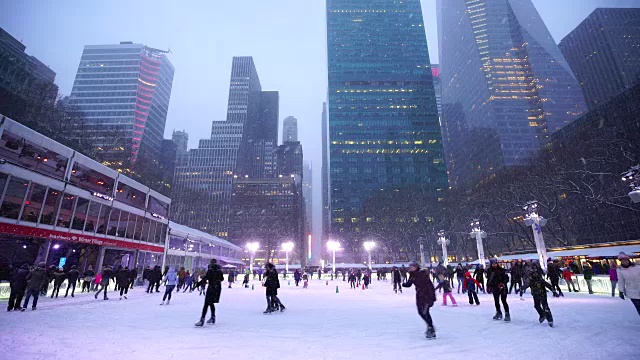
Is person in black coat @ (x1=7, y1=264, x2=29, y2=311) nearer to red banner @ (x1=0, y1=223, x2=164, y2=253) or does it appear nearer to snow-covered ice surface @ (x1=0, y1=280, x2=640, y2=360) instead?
snow-covered ice surface @ (x1=0, y1=280, x2=640, y2=360)

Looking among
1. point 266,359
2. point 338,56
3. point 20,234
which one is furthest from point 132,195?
point 338,56

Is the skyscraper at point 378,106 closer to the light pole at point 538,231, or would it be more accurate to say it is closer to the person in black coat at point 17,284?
the light pole at point 538,231

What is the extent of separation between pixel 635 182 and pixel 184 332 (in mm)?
17807

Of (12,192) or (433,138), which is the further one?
(433,138)

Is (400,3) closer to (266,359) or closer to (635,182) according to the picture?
(635,182)

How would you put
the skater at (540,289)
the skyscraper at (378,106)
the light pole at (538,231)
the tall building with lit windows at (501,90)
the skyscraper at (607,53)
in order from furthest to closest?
the skyscraper at (607,53) → the skyscraper at (378,106) → the tall building with lit windows at (501,90) → the light pole at (538,231) → the skater at (540,289)

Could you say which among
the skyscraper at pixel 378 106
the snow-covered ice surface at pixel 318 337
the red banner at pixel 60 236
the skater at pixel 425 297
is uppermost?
the skyscraper at pixel 378 106

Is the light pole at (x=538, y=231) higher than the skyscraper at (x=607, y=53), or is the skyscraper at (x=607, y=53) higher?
the skyscraper at (x=607, y=53)

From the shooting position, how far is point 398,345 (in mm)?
6031

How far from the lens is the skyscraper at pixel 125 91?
453ft

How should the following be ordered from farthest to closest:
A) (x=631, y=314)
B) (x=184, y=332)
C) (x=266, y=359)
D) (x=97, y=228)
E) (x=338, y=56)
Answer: (x=338, y=56) → (x=97, y=228) → (x=631, y=314) → (x=184, y=332) → (x=266, y=359)

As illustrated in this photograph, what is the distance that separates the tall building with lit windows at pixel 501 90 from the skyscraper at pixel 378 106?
2165 cm

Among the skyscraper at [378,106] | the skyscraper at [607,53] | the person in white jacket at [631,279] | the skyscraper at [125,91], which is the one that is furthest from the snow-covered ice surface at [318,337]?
the skyscraper at [607,53]

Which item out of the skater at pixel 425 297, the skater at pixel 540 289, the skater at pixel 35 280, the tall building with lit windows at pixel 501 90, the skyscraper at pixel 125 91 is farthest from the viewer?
the skyscraper at pixel 125 91
